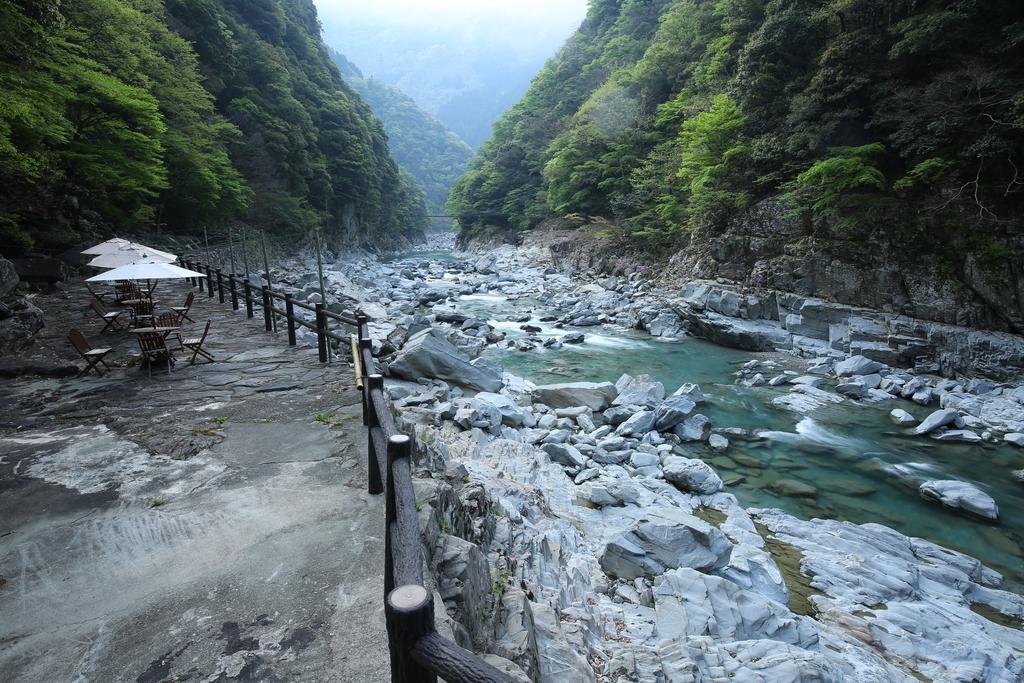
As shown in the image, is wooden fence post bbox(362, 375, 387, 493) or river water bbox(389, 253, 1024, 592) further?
river water bbox(389, 253, 1024, 592)

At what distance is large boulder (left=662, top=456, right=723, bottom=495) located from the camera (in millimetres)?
6984

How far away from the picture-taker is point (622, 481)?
22.4 feet

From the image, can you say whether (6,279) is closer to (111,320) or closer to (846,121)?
(111,320)

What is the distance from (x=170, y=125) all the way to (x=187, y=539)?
2543 centimetres

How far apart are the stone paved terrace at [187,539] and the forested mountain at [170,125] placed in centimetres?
893

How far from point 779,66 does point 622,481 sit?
1667 cm

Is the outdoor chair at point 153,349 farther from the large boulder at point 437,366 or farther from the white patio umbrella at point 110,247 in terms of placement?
the large boulder at point 437,366

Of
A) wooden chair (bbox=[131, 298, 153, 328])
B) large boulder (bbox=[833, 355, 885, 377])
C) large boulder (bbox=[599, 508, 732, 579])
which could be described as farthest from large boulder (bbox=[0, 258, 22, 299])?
large boulder (bbox=[833, 355, 885, 377])

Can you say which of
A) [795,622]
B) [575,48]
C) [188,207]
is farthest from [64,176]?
[575,48]

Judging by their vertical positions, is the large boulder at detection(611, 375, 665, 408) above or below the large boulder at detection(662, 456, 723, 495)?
above

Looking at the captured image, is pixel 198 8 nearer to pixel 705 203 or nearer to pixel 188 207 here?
pixel 188 207

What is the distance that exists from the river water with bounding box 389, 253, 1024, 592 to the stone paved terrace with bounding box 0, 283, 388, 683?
5.99m

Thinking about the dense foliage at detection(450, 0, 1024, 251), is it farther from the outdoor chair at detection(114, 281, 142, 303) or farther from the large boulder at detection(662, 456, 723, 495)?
the outdoor chair at detection(114, 281, 142, 303)

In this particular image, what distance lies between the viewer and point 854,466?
809 centimetres
